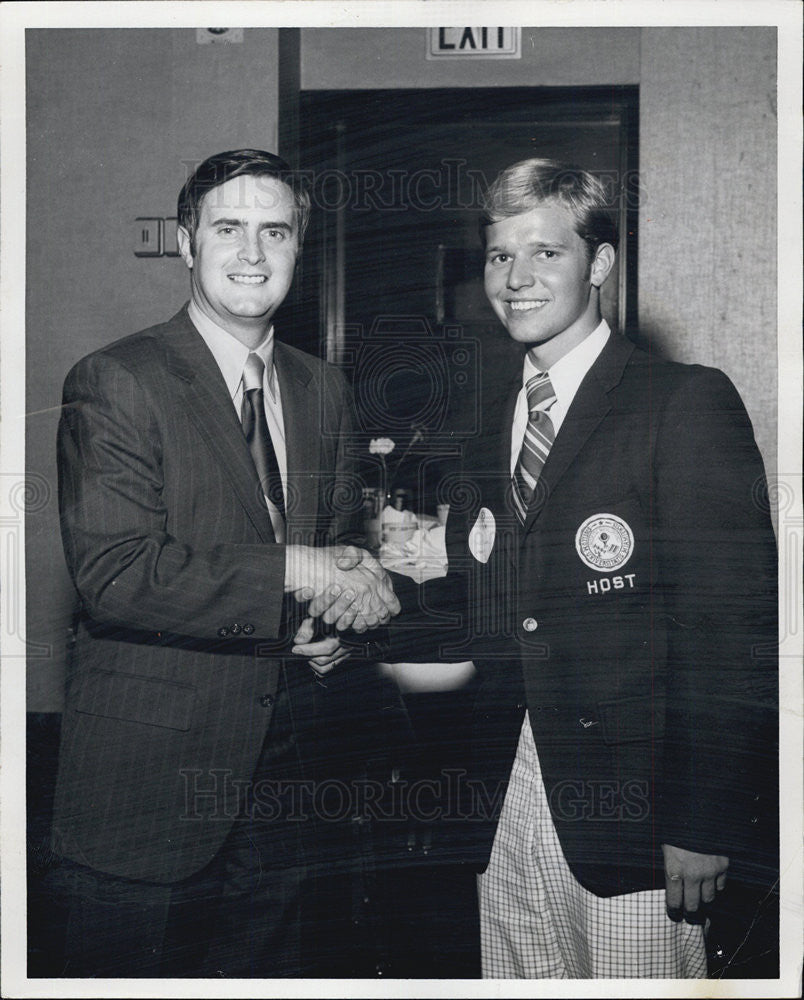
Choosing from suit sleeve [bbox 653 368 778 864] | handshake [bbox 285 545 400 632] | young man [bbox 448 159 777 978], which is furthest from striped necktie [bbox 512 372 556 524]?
handshake [bbox 285 545 400 632]

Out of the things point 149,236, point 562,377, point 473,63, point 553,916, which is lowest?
point 553,916

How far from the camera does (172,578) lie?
1.97 m

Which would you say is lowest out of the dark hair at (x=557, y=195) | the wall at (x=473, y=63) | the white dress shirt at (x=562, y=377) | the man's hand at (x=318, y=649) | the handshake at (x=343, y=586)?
the man's hand at (x=318, y=649)

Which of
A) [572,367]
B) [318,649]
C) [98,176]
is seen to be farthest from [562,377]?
[98,176]

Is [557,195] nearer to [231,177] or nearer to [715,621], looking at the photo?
[231,177]

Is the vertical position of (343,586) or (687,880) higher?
(343,586)

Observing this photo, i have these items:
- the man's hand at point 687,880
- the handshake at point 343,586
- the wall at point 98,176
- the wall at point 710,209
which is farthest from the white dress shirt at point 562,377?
the man's hand at point 687,880

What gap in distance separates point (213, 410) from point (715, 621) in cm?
110

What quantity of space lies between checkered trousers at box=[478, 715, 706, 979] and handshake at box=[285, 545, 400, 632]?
396 mm

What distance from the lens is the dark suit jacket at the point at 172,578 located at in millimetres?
1983

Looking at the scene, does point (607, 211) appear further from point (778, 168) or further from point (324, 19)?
point (324, 19)

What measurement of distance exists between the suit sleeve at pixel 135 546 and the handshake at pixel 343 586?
0.15 feet

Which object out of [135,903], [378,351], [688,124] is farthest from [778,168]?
[135,903]

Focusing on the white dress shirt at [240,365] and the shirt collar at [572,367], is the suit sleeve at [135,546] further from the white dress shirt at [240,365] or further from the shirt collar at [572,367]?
the shirt collar at [572,367]
